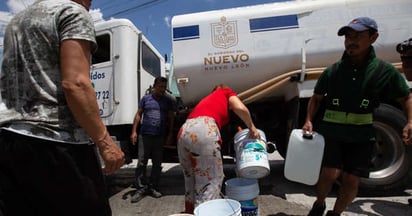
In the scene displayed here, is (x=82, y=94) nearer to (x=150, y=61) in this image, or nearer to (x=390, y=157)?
(x=390, y=157)

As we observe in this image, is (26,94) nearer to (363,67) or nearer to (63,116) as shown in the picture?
(63,116)

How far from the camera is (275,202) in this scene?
389 cm

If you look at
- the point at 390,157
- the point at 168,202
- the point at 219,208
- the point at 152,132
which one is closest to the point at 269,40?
the point at 152,132

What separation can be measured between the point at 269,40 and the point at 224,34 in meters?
0.59

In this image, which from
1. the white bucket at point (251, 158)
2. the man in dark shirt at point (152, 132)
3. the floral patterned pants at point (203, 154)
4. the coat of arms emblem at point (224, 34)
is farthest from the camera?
the man in dark shirt at point (152, 132)

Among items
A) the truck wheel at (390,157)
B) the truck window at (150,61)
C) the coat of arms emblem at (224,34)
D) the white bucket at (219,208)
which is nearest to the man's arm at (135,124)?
the truck window at (150,61)

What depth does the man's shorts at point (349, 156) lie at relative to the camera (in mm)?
2906

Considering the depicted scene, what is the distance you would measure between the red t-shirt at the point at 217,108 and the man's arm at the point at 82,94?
1334mm

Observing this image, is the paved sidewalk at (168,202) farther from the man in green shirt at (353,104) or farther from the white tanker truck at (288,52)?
the white tanker truck at (288,52)

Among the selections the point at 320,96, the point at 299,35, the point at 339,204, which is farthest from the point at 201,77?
the point at 339,204

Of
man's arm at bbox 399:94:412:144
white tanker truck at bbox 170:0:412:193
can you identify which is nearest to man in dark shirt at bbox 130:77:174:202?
white tanker truck at bbox 170:0:412:193

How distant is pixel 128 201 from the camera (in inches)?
167

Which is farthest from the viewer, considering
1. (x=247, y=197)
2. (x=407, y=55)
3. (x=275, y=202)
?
(x=275, y=202)

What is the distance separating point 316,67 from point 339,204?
73.7 inches
